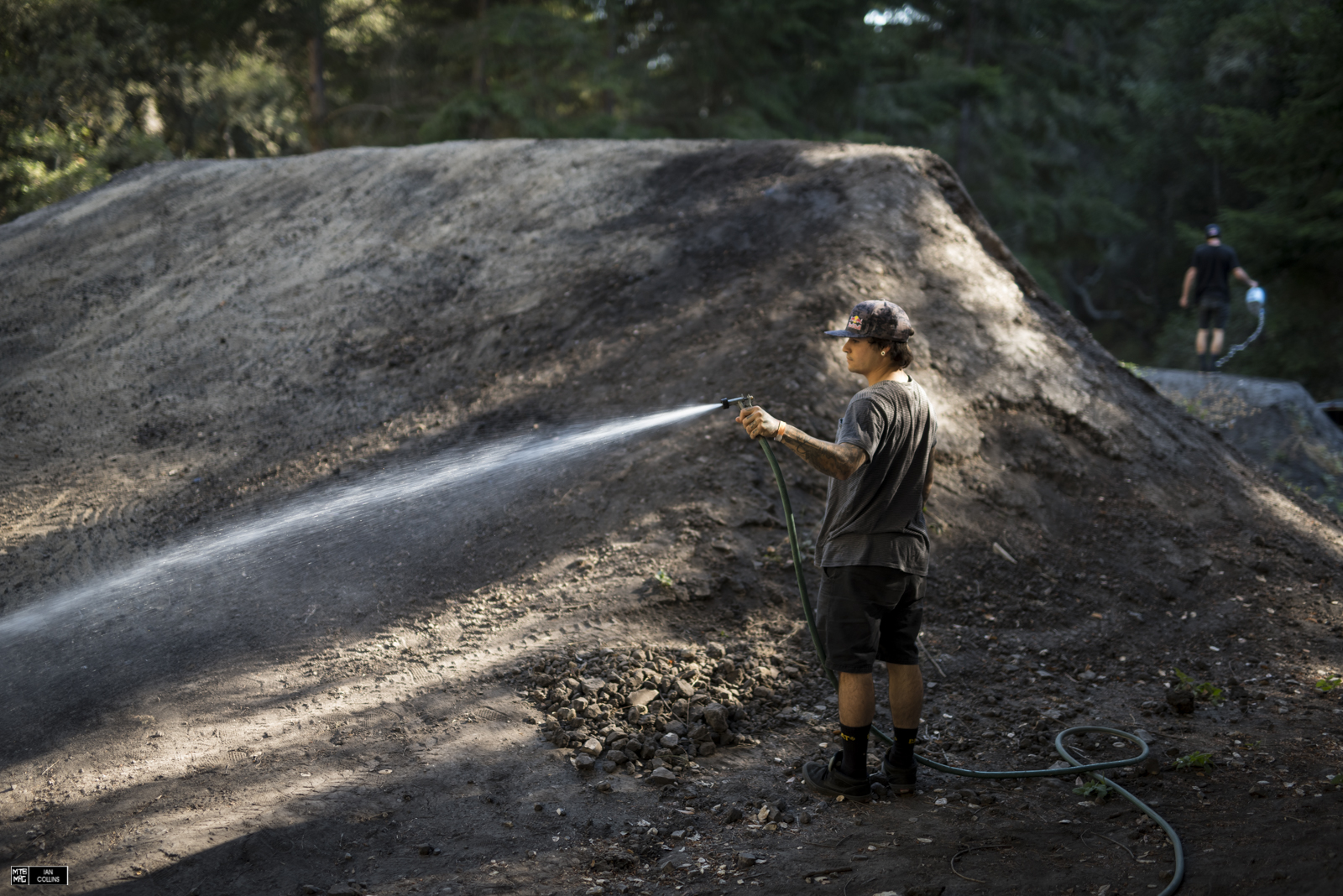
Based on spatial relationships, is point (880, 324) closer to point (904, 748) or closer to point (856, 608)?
point (856, 608)

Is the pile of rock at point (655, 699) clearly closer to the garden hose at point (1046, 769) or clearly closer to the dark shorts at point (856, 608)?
the garden hose at point (1046, 769)

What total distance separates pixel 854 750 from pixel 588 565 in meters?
1.99

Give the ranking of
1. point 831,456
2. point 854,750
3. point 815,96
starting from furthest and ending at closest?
point 815,96, point 854,750, point 831,456

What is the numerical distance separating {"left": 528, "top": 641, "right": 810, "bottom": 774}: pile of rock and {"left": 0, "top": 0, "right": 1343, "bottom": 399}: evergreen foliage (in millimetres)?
14444

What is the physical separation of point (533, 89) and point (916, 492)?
1792 cm

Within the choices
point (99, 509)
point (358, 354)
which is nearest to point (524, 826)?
point (99, 509)

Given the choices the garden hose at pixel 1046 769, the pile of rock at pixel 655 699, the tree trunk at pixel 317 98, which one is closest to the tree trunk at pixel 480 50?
the tree trunk at pixel 317 98

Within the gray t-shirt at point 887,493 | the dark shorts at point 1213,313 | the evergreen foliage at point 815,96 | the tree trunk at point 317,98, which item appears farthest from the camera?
the tree trunk at point 317,98

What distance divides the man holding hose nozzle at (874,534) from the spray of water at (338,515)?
1.52 m

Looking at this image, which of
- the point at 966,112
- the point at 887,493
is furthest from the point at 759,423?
the point at 966,112

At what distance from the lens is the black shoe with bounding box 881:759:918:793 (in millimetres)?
3582

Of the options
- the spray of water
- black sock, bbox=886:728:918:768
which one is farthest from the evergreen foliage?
black sock, bbox=886:728:918:768

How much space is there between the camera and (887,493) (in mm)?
3322

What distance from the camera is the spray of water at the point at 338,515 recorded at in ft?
16.0
